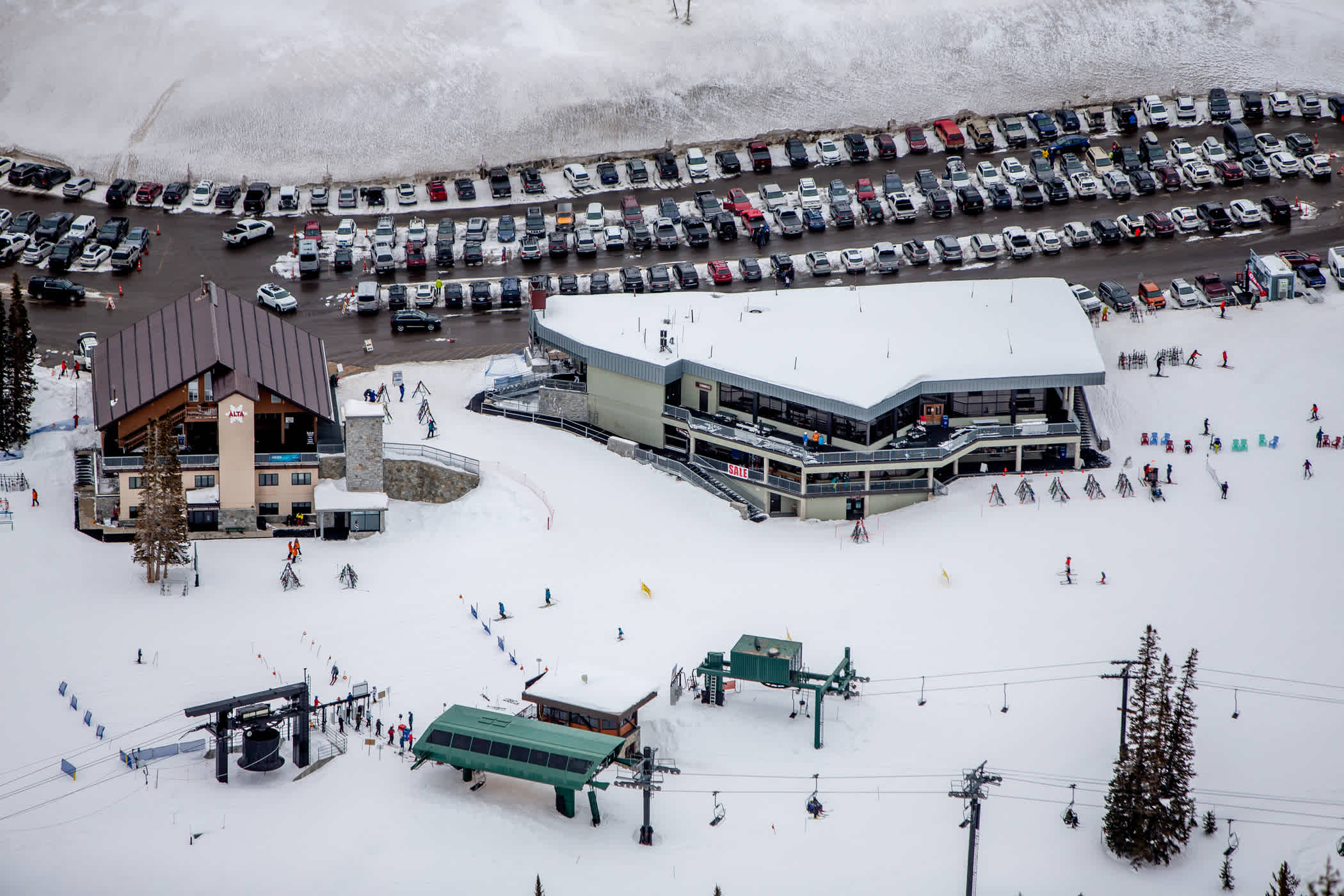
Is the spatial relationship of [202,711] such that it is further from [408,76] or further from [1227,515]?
[408,76]

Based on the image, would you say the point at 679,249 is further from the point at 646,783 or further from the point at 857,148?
the point at 646,783

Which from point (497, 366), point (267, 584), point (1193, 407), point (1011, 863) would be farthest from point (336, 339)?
point (1011, 863)

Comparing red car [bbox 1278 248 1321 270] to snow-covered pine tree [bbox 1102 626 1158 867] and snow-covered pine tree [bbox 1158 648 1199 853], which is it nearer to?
snow-covered pine tree [bbox 1158 648 1199 853]

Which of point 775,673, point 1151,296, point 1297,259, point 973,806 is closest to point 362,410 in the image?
point 775,673

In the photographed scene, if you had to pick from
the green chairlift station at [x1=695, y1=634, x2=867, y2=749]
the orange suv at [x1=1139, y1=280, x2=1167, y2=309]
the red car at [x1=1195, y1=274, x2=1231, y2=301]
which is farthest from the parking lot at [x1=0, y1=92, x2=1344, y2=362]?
the green chairlift station at [x1=695, y1=634, x2=867, y2=749]

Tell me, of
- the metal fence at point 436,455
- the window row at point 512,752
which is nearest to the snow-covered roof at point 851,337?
the metal fence at point 436,455

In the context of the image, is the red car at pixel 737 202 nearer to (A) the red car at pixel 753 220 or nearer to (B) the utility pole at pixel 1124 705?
(A) the red car at pixel 753 220
